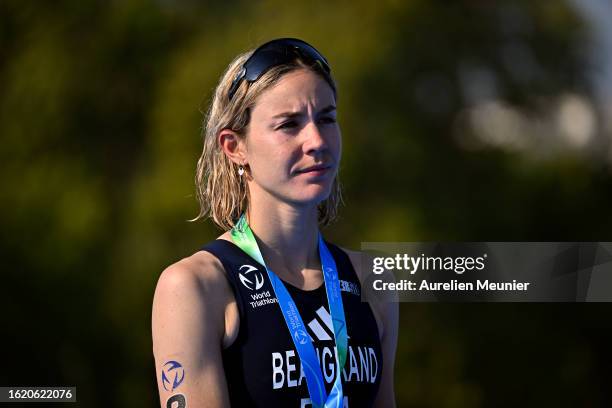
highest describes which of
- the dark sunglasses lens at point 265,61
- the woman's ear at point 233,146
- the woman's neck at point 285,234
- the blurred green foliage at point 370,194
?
the blurred green foliage at point 370,194

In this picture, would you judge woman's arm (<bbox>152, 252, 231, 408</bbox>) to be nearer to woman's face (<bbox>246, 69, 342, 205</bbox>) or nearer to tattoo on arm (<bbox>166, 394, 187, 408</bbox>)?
tattoo on arm (<bbox>166, 394, 187, 408</bbox>)

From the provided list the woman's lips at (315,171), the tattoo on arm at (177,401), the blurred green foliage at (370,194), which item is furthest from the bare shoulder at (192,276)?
the blurred green foliage at (370,194)

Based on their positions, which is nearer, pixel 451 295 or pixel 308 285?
pixel 308 285

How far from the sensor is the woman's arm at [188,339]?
2.78 meters

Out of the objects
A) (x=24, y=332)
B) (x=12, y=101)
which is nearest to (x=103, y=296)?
(x=24, y=332)

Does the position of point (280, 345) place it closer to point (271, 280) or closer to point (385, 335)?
point (271, 280)

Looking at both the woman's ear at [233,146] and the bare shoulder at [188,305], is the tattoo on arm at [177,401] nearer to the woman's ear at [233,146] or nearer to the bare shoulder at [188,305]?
the bare shoulder at [188,305]

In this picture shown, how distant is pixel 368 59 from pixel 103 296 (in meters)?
3.65

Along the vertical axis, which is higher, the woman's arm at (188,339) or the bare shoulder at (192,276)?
the bare shoulder at (192,276)

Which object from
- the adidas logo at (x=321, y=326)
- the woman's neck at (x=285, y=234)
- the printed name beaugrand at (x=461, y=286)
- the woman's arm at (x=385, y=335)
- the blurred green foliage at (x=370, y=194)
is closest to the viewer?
the adidas logo at (x=321, y=326)

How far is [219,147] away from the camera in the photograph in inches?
130

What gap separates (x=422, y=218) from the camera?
8539 mm

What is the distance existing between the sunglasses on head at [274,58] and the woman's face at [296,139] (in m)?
0.08

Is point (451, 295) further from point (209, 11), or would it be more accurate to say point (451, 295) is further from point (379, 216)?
point (209, 11)
